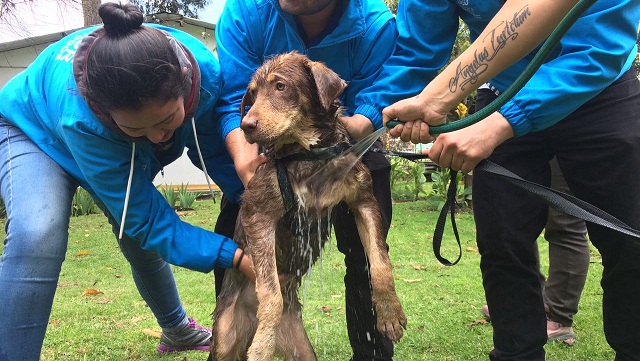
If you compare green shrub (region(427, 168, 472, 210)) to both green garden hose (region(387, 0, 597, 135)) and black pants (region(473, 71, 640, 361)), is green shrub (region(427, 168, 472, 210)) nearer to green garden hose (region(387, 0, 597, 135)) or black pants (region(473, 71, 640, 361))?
black pants (region(473, 71, 640, 361))

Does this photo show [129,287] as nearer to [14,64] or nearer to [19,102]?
[19,102]

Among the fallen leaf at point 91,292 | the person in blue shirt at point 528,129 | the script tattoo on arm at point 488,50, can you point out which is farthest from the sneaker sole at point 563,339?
the fallen leaf at point 91,292

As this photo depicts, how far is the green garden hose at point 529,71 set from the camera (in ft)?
7.47

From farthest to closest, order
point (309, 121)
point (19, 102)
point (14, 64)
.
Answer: point (14, 64) → point (19, 102) → point (309, 121)

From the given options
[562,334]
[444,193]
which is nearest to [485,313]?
[562,334]

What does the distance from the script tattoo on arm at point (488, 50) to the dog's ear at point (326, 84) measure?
0.66 meters

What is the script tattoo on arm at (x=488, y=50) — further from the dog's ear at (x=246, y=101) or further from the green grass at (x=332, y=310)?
the green grass at (x=332, y=310)

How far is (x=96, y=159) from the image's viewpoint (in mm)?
3334

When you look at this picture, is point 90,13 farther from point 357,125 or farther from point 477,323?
point 357,125

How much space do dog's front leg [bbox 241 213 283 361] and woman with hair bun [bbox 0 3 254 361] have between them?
22 cm

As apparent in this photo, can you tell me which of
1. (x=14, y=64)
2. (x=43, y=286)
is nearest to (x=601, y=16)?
(x=43, y=286)

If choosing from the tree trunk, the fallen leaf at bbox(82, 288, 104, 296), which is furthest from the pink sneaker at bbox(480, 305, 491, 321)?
the tree trunk

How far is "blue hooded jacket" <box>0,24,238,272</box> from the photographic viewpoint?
3293 millimetres

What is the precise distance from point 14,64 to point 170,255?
58.8ft
